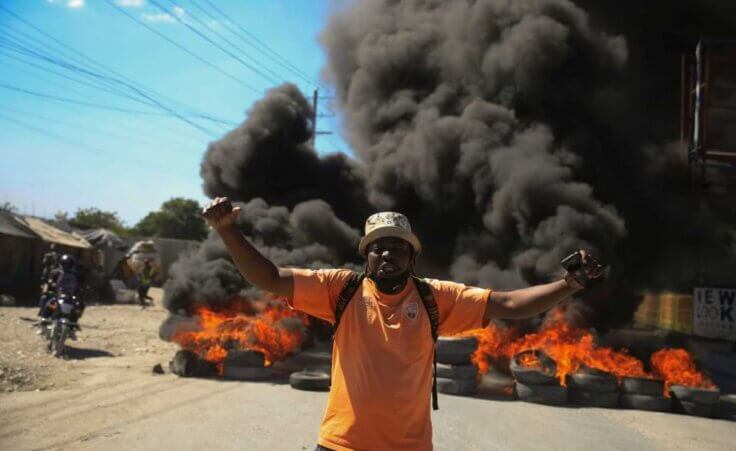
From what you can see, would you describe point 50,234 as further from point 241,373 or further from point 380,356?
point 380,356

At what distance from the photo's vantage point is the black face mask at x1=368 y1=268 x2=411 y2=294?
2.73 meters

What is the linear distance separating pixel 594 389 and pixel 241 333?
19.3ft

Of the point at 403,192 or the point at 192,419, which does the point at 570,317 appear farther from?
the point at 403,192

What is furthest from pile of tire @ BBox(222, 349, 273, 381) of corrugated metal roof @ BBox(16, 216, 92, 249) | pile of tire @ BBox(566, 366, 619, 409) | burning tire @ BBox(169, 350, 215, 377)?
corrugated metal roof @ BBox(16, 216, 92, 249)

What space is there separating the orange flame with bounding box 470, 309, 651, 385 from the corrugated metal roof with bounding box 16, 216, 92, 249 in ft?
54.5

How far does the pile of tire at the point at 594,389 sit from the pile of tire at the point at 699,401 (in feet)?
2.94

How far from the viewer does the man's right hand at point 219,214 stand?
2594mm

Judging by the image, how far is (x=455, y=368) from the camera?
909cm

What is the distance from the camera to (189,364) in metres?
9.45

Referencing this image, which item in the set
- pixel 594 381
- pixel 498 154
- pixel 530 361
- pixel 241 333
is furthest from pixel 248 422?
pixel 498 154

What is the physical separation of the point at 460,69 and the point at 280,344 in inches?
479

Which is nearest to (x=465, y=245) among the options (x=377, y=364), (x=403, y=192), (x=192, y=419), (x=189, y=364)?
(x=403, y=192)

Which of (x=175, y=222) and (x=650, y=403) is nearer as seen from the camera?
(x=650, y=403)

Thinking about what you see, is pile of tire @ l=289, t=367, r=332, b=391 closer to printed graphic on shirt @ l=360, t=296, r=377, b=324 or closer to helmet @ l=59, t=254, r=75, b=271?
helmet @ l=59, t=254, r=75, b=271
